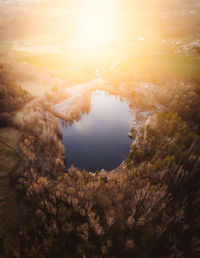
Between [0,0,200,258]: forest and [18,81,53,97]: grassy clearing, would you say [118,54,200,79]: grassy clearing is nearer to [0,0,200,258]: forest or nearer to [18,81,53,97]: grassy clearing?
[0,0,200,258]: forest

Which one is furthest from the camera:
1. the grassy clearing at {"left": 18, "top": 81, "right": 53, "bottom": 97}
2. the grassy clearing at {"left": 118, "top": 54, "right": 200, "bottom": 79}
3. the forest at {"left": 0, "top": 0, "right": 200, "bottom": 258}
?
the grassy clearing at {"left": 118, "top": 54, "right": 200, "bottom": 79}

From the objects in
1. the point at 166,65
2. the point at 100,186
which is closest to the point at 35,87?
the point at 100,186

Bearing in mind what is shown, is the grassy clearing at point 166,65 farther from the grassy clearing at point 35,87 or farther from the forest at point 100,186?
the grassy clearing at point 35,87

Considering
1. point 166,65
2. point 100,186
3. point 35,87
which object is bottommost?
point 100,186

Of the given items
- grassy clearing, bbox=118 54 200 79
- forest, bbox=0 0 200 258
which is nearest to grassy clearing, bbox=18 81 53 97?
forest, bbox=0 0 200 258

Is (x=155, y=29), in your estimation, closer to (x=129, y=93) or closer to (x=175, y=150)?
(x=129, y=93)

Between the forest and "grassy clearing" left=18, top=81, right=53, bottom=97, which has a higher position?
"grassy clearing" left=18, top=81, right=53, bottom=97

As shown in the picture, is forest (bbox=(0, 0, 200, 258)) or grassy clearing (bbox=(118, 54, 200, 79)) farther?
grassy clearing (bbox=(118, 54, 200, 79))

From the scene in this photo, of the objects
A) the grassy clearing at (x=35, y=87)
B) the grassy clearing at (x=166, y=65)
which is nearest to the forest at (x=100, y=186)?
the grassy clearing at (x=35, y=87)

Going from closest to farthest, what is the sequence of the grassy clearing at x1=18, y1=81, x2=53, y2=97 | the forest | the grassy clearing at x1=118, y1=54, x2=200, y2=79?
the forest, the grassy clearing at x1=18, y1=81, x2=53, y2=97, the grassy clearing at x1=118, y1=54, x2=200, y2=79

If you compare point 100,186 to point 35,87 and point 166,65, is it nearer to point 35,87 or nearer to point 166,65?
point 35,87

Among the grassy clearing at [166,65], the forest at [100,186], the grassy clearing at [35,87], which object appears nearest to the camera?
the forest at [100,186]
